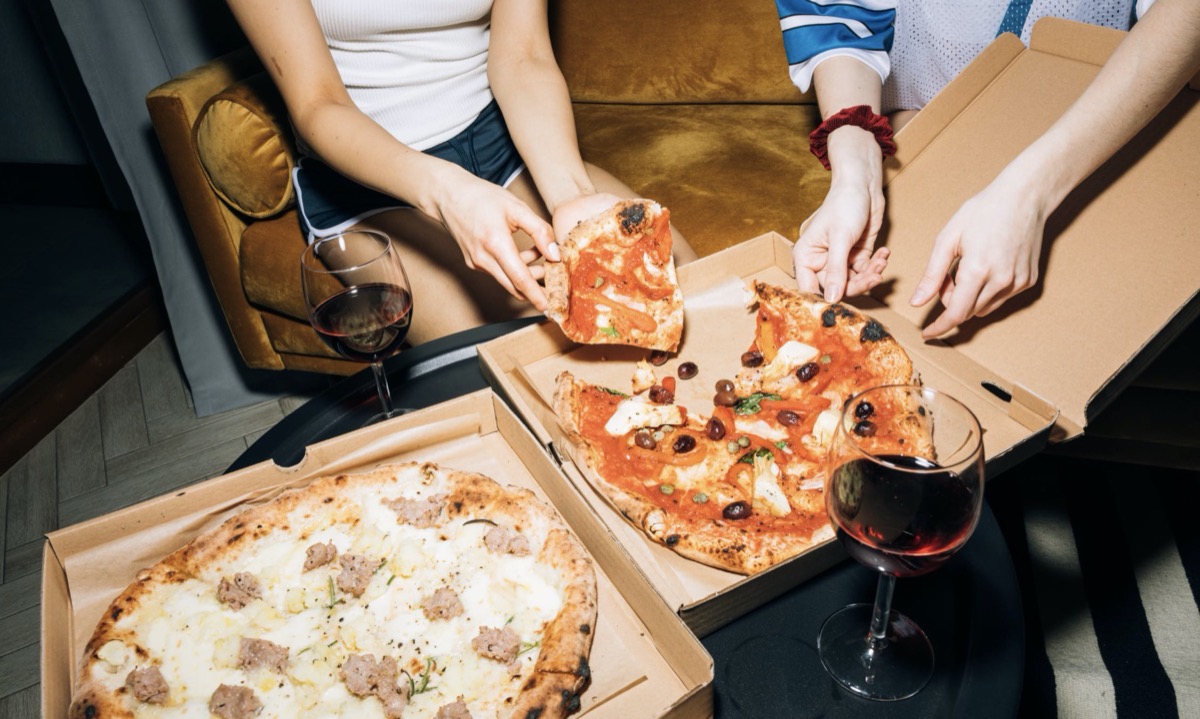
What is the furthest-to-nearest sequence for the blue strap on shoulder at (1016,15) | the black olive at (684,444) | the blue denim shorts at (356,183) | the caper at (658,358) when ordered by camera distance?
1. the blue denim shorts at (356,183)
2. the blue strap on shoulder at (1016,15)
3. the caper at (658,358)
4. the black olive at (684,444)

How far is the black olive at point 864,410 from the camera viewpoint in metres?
1.01

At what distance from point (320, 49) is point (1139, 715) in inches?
96.6

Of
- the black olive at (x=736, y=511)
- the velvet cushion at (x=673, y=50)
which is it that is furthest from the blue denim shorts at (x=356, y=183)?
the black olive at (x=736, y=511)

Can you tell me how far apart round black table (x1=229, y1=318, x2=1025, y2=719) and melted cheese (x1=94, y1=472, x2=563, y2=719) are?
0.92 ft

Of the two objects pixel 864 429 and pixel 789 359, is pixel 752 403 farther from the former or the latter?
pixel 864 429

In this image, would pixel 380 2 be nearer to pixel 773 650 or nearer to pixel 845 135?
pixel 845 135

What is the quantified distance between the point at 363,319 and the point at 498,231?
0.33 meters

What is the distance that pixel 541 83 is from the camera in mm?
2277

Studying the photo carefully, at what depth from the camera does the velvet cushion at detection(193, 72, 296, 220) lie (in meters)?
2.56

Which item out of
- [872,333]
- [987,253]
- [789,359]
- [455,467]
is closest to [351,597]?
[455,467]

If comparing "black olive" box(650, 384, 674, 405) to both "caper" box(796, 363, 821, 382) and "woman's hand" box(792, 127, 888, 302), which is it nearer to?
"caper" box(796, 363, 821, 382)

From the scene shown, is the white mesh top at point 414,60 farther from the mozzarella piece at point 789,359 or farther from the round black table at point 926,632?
the round black table at point 926,632

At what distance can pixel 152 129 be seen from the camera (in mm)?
3004

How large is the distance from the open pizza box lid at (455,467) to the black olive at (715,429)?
12.9 inches
